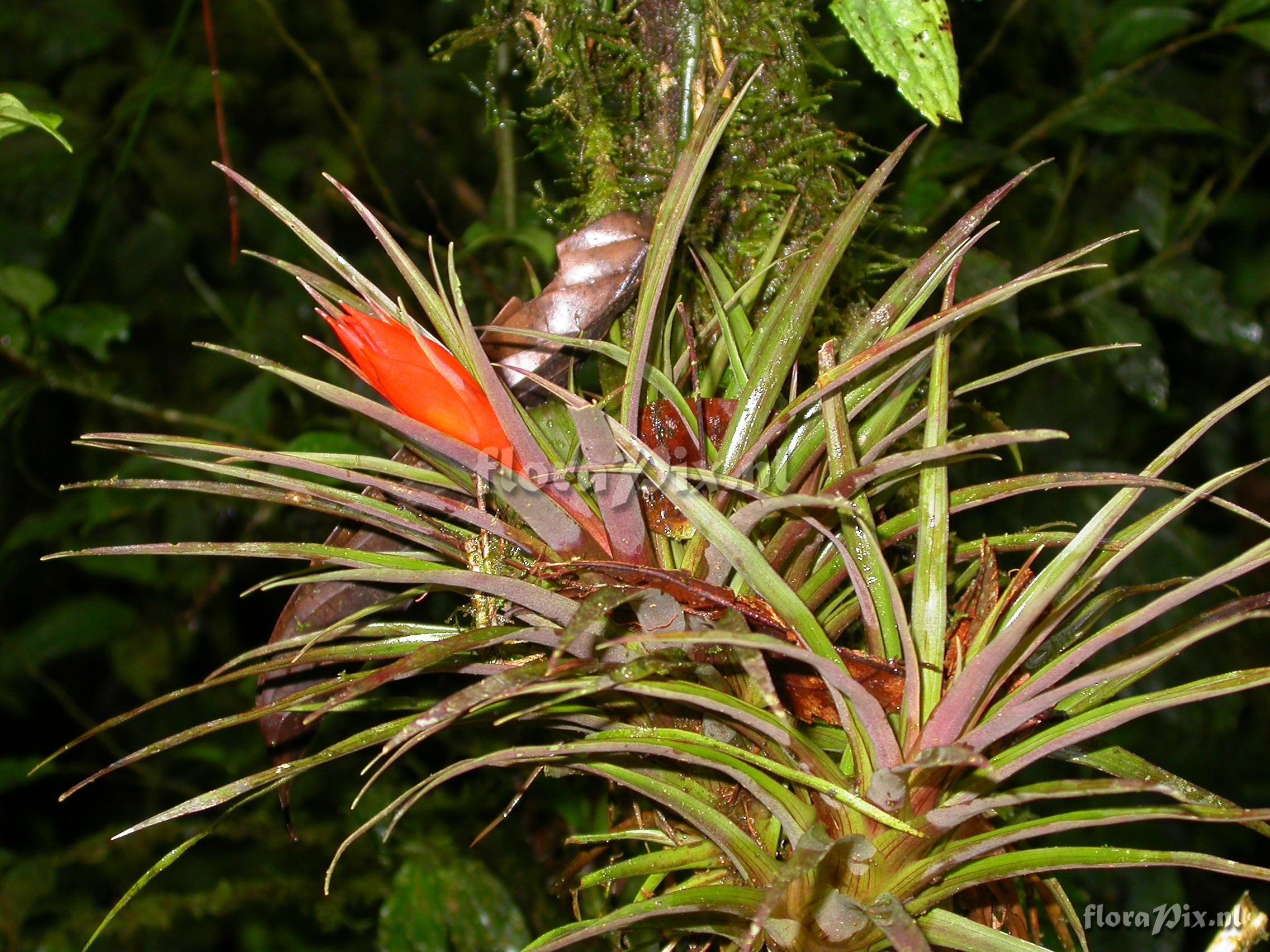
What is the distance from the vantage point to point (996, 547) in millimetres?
603

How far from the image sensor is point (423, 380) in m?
0.54

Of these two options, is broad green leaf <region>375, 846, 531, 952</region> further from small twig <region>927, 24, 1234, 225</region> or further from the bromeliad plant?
small twig <region>927, 24, 1234, 225</region>

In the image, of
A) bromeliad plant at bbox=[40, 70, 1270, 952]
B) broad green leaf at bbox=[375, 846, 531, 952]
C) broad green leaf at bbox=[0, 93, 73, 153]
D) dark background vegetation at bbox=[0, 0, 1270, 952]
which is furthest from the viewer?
dark background vegetation at bbox=[0, 0, 1270, 952]

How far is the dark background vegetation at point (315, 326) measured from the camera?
1.25m

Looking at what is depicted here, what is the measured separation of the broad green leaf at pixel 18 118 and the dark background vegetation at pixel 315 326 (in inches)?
16.9

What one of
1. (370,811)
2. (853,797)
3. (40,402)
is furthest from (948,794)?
(40,402)

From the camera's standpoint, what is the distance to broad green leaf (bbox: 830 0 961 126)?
2.11ft

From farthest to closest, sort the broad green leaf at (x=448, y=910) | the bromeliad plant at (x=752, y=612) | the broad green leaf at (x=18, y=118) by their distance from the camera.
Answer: the broad green leaf at (x=448, y=910), the broad green leaf at (x=18, y=118), the bromeliad plant at (x=752, y=612)

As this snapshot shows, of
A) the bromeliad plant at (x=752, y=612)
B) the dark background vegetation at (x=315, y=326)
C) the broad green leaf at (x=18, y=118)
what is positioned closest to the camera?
the bromeliad plant at (x=752, y=612)

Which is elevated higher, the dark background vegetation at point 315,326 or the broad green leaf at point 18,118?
the broad green leaf at point 18,118

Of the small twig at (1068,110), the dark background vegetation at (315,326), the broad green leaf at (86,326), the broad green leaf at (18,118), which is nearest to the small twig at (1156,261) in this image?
the dark background vegetation at (315,326)

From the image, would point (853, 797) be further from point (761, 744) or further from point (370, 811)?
point (370, 811)

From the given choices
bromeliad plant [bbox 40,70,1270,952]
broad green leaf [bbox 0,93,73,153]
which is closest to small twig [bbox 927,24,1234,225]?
bromeliad plant [bbox 40,70,1270,952]
